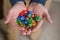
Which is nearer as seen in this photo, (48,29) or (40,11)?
(40,11)

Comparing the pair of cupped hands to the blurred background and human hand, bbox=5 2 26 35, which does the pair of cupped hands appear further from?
Result: the blurred background

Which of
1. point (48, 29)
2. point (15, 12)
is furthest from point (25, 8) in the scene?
point (48, 29)

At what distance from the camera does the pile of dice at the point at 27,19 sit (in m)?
0.76

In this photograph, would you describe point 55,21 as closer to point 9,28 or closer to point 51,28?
point 51,28

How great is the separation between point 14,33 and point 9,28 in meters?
0.04

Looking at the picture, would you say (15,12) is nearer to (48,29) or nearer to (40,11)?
(40,11)

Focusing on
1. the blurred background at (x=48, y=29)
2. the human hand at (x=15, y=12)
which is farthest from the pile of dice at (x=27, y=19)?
the blurred background at (x=48, y=29)

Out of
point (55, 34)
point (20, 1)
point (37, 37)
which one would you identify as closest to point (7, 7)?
point (20, 1)

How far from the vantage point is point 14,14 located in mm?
773

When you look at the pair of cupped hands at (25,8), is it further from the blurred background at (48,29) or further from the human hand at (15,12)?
the blurred background at (48,29)

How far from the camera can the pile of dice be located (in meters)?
0.76

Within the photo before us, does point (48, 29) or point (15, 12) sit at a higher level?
point (15, 12)

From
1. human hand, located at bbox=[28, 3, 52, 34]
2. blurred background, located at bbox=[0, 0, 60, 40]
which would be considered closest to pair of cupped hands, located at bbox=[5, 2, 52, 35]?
human hand, located at bbox=[28, 3, 52, 34]

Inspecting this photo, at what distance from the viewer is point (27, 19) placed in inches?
30.1
